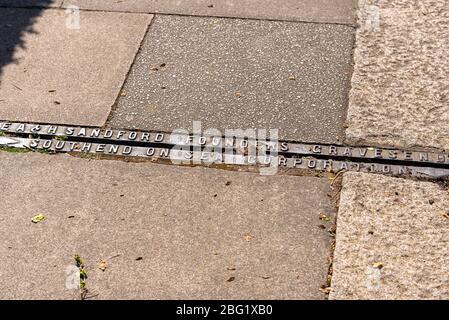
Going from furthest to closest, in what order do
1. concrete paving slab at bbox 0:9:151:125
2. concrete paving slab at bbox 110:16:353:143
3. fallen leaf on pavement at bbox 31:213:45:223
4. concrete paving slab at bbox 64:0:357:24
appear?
concrete paving slab at bbox 64:0:357:24 < concrete paving slab at bbox 0:9:151:125 < concrete paving slab at bbox 110:16:353:143 < fallen leaf on pavement at bbox 31:213:45:223

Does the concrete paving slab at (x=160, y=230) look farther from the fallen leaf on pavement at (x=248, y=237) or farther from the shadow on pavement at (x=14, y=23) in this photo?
the shadow on pavement at (x=14, y=23)

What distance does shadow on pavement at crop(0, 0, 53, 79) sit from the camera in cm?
542

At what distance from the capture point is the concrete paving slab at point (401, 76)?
4465mm

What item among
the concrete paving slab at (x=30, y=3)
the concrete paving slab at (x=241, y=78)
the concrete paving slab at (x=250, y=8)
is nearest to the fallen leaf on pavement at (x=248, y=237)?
the concrete paving slab at (x=241, y=78)

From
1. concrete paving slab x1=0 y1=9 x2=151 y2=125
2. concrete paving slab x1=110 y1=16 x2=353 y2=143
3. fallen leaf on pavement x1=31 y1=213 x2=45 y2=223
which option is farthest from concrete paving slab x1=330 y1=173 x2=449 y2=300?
concrete paving slab x1=0 y1=9 x2=151 y2=125

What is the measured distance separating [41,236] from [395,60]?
10.6ft

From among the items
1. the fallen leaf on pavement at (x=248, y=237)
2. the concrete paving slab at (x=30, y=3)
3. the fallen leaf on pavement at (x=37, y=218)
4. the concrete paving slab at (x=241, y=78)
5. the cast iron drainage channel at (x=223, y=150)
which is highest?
the concrete paving slab at (x=30, y=3)

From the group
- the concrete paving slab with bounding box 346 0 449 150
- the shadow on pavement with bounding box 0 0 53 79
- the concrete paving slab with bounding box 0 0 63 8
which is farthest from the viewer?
the concrete paving slab with bounding box 0 0 63 8

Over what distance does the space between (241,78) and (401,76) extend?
4.34ft

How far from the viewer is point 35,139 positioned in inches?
179

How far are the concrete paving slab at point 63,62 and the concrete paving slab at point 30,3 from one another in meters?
0.10

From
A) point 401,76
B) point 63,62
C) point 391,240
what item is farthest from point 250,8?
point 391,240

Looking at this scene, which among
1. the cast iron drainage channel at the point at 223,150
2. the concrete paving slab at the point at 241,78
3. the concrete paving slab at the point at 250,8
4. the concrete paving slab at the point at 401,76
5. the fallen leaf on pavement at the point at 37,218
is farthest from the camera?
the concrete paving slab at the point at 250,8

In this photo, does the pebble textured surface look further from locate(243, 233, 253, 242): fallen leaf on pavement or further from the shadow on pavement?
locate(243, 233, 253, 242): fallen leaf on pavement
